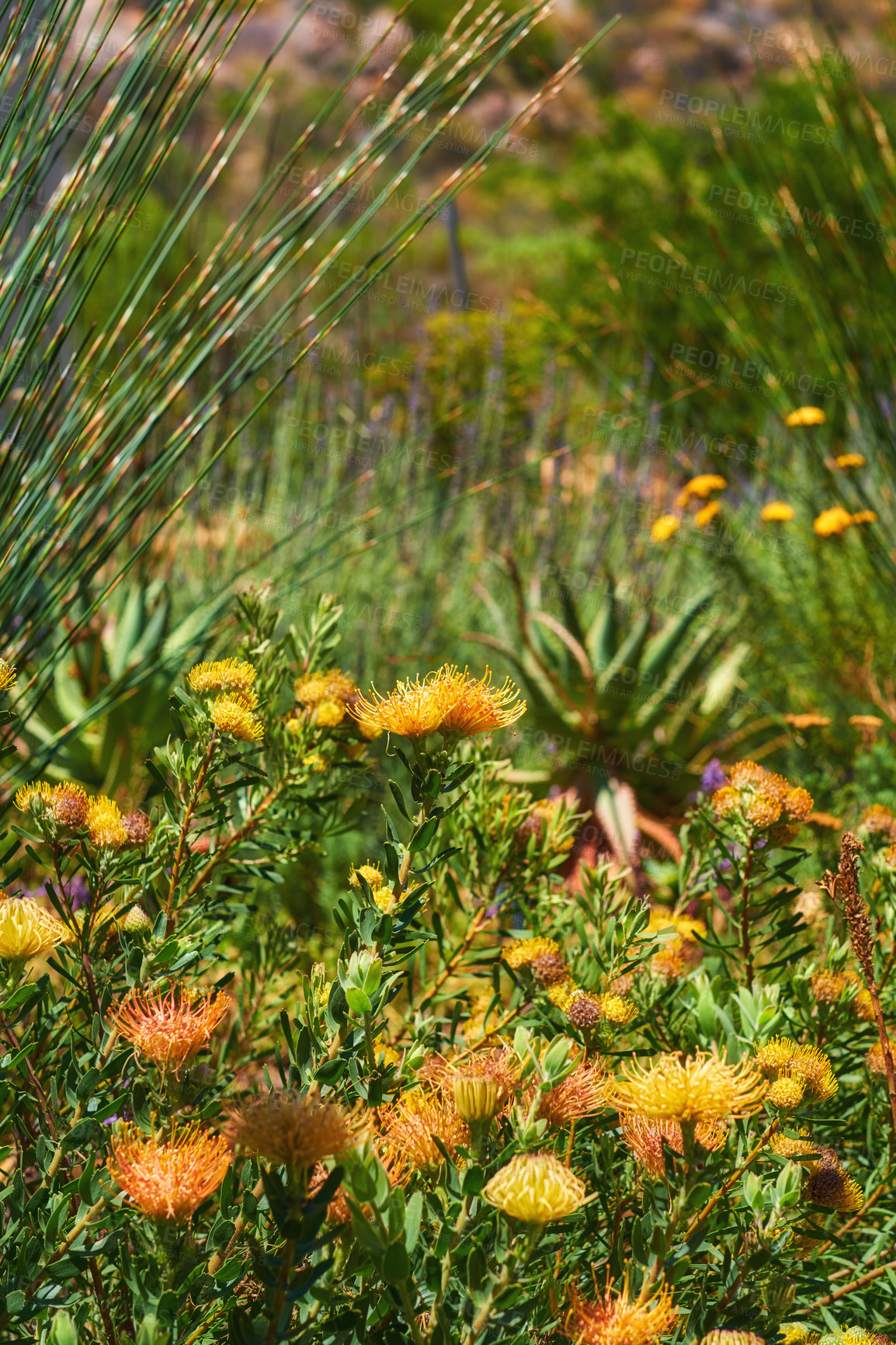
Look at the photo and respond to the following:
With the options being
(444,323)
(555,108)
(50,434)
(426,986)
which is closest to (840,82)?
(50,434)

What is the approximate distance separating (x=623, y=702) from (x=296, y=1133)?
6.44 feet

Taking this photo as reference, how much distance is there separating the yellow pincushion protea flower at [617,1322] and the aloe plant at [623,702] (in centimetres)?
172

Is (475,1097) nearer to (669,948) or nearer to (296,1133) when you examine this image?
(296,1133)

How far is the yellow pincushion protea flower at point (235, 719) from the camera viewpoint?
759 mm

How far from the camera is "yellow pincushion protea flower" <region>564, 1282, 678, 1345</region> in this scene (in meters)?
0.49

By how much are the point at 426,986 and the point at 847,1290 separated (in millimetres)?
431

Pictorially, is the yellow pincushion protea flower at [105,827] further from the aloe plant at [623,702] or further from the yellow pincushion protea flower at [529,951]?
the aloe plant at [623,702]

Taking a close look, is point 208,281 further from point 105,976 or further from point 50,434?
point 105,976

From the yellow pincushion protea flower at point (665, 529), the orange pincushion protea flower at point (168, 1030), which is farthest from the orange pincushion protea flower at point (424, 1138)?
the yellow pincushion protea flower at point (665, 529)

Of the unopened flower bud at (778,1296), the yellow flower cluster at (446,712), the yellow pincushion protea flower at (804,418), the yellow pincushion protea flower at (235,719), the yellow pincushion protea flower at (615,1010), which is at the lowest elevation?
the unopened flower bud at (778,1296)

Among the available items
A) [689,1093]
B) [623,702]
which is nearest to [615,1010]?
[689,1093]

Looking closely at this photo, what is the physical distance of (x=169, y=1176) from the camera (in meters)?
0.51

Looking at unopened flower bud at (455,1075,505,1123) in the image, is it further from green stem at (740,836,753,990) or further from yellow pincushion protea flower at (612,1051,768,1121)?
green stem at (740,836,753,990)

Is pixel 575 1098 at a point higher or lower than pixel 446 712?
lower
